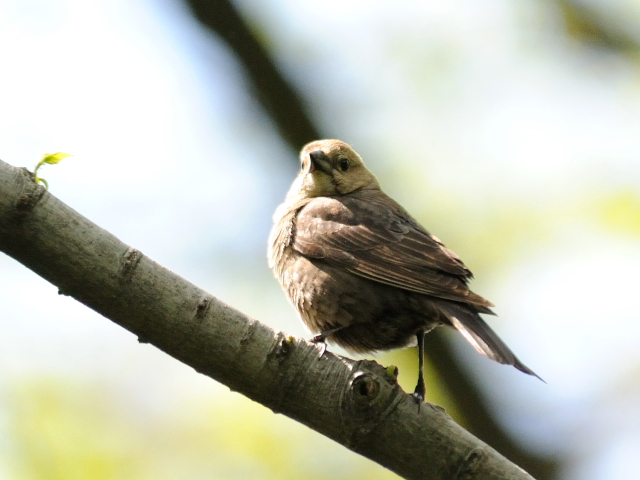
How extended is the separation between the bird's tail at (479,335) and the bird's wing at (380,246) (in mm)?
73

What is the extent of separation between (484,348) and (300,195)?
2883mm

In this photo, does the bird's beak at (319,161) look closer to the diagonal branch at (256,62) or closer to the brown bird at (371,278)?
the brown bird at (371,278)

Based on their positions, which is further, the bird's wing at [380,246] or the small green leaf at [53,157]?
the bird's wing at [380,246]

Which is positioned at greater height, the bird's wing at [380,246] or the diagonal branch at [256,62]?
the diagonal branch at [256,62]

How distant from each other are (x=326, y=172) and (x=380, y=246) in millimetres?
1428

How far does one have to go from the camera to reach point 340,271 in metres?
4.73

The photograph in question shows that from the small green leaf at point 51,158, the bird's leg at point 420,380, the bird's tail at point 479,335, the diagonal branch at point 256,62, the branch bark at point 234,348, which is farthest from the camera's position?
the diagonal branch at point 256,62

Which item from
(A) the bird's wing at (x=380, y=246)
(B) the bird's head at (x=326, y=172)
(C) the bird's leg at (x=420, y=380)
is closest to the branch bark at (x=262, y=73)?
(B) the bird's head at (x=326, y=172)

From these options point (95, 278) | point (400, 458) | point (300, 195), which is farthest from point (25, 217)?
point (300, 195)

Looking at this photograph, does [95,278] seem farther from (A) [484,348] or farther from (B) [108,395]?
(B) [108,395]

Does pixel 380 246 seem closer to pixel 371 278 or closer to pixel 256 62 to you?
pixel 371 278

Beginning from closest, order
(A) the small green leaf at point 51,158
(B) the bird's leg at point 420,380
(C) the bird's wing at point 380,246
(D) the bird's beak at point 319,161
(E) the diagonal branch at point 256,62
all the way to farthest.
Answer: (A) the small green leaf at point 51,158, (B) the bird's leg at point 420,380, (C) the bird's wing at point 380,246, (D) the bird's beak at point 319,161, (E) the diagonal branch at point 256,62

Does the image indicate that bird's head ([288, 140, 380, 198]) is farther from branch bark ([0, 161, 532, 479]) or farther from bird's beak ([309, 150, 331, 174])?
branch bark ([0, 161, 532, 479])

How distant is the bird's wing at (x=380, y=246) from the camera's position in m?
4.42
